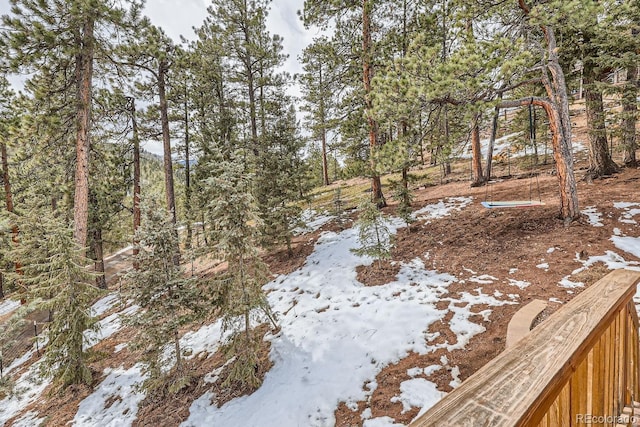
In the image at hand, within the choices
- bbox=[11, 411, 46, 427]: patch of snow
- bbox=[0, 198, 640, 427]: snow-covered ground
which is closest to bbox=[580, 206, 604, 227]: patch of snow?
bbox=[0, 198, 640, 427]: snow-covered ground

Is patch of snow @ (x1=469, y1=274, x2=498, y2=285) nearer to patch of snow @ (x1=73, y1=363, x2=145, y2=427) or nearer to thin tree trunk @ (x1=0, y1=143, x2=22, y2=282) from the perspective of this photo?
patch of snow @ (x1=73, y1=363, x2=145, y2=427)

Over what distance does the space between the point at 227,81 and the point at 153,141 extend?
4.42m

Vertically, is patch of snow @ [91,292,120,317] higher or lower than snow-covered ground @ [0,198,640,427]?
lower

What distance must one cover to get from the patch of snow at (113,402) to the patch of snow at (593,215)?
10451 millimetres

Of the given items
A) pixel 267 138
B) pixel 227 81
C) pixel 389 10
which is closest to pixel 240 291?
pixel 267 138

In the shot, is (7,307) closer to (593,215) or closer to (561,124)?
(561,124)

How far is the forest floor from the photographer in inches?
165

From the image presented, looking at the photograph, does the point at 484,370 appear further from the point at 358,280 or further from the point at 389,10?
the point at 389,10

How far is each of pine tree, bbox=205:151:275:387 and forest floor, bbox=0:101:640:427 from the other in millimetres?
516

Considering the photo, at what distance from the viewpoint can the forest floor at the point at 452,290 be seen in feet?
13.7

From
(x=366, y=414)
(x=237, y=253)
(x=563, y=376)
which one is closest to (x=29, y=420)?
(x=237, y=253)

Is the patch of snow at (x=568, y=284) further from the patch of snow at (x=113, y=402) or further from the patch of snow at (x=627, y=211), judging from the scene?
the patch of snow at (x=113, y=402)

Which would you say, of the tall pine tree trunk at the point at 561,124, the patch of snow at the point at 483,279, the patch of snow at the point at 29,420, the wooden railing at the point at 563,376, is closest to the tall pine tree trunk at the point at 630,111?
the tall pine tree trunk at the point at 561,124

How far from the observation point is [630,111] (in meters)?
8.61
